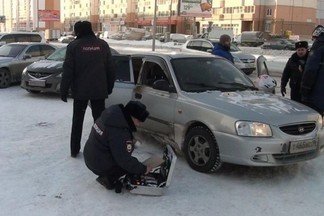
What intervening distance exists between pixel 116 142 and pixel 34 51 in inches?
428

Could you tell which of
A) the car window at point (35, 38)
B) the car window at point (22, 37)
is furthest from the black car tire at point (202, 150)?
the car window at point (22, 37)

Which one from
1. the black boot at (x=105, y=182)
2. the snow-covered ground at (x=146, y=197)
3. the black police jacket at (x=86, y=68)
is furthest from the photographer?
the black police jacket at (x=86, y=68)

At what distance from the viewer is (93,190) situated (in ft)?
16.6

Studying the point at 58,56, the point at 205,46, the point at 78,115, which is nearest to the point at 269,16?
the point at 205,46

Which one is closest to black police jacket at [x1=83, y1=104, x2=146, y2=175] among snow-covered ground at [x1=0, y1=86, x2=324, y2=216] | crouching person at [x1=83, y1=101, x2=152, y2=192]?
crouching person at [x1=83, y1=101, x2=152, y2=192]

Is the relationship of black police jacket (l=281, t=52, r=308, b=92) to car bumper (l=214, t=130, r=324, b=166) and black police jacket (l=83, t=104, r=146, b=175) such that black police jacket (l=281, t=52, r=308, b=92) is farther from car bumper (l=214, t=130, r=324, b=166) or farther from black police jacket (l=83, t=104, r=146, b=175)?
black police jacket (l=83, t=104, r=146, b=175)

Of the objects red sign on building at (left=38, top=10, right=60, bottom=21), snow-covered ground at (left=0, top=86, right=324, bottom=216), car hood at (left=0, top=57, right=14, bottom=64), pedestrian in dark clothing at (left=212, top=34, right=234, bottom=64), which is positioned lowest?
snow-covered ground at (left=0, top=86, right=324, bottom=216)

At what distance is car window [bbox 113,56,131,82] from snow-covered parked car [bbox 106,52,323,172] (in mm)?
232

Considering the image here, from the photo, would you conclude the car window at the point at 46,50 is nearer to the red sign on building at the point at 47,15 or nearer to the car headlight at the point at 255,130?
the car headlight at the point at 255,130

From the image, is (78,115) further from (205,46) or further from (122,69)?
(205,46)

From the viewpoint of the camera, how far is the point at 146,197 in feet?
16.1

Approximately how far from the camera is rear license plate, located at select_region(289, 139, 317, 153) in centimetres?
532

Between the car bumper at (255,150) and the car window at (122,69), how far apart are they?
2385 millimetres

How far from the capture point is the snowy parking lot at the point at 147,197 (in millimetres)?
4602
